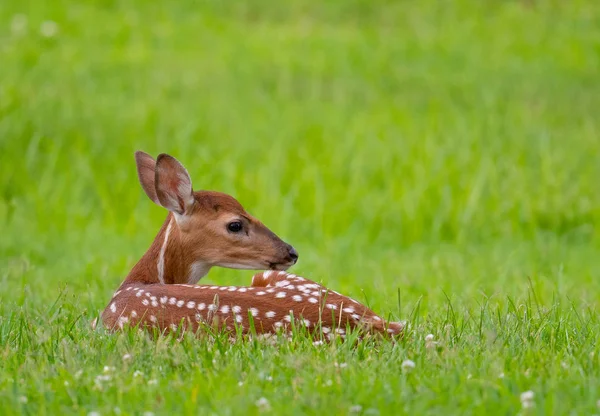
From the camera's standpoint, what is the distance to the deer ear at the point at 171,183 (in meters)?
6.12

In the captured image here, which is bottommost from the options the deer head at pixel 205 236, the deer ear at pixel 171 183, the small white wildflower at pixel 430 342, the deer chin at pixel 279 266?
the small white wildflower at pixel 430 342

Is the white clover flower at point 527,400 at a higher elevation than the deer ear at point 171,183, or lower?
lower

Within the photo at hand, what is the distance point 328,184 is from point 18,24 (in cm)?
577

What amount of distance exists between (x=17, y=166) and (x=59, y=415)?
861 cm

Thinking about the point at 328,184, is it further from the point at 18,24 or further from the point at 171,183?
the point at 171,183

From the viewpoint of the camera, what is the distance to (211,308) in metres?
5.24

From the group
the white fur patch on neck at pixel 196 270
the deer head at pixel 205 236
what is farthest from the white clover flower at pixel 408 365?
the white fur patch on neck at pixel 196 270

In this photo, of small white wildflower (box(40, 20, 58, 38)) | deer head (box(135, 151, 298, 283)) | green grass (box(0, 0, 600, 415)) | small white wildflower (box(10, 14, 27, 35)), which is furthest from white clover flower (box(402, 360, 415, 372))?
small white wildflower (box(10, 14, 27, 35))

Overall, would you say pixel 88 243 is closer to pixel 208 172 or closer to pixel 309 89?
pixel 208 172

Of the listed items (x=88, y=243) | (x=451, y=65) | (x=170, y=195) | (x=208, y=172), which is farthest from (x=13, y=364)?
(x=451, y=65)

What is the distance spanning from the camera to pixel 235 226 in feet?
20.3

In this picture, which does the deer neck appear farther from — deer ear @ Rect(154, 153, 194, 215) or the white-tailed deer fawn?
deer ear @ Rect(154, 153, 194, 215)

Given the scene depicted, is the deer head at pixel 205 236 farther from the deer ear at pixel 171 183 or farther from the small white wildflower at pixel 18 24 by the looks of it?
the small white wildflower at pixel 18 24

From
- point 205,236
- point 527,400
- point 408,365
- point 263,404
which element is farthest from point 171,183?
point 527,400
